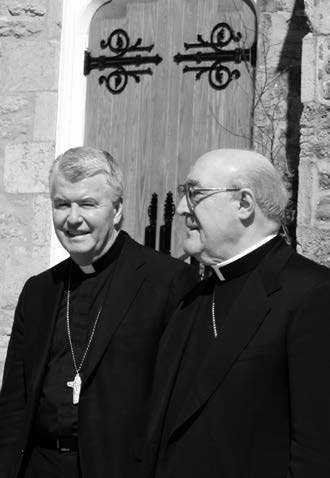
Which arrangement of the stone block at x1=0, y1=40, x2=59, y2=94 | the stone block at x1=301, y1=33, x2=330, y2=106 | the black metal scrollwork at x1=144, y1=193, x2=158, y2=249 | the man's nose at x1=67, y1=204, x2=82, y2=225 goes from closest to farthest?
the man's nose at x1=67, y1=204, x2=82, y2=225 → the stone block at x1=301, y1=33, x2=330, y2=106 → the black metal scrollwork at x1=144, y1=193, x2=158, y2=249 → the stone block at x1=0, y1=40, x2=59, y2=94

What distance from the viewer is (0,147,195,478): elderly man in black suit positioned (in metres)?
2.96

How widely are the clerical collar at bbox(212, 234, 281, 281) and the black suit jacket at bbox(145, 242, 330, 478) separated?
60 mm

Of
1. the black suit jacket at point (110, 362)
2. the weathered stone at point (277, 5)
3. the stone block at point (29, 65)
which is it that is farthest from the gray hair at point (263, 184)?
the stone block at point (29, 65)

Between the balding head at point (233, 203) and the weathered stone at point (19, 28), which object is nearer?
the balding head at point (233, 203)

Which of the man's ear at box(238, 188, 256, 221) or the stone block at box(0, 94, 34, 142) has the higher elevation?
the stone block at box(0, 94, 34, 142)

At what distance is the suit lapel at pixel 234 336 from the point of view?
2369 millimetres

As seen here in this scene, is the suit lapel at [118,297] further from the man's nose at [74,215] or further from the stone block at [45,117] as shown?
the stone block at [45,117]

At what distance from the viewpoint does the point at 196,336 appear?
8.39 feet

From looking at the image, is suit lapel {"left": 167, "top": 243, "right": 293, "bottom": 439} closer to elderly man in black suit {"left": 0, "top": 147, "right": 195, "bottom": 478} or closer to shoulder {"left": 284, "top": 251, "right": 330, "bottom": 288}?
shoulder {"left": 284, "top": 251, "right": 330, "bottom": 288}

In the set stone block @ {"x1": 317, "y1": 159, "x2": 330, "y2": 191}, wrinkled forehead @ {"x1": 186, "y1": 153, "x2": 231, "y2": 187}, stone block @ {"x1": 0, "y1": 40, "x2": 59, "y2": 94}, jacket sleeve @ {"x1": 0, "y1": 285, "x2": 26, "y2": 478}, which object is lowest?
jacket sleeve @ {"x1": 0, "y1": 285, "x2": 26, "y2": 478}

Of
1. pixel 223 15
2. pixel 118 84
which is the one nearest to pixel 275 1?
pixel 223 15

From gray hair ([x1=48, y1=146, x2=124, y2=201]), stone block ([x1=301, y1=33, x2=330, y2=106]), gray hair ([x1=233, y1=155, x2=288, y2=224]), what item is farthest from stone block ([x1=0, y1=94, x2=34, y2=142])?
gray hair ([x1=233, y1=155, x2=288, y2=224])

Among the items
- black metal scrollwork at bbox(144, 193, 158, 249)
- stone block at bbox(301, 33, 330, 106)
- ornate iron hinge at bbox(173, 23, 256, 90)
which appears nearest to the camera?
stone block at bbox(301, 33, 330, 106)

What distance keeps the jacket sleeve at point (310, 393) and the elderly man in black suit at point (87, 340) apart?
0.70m
